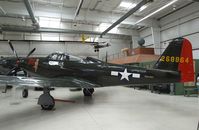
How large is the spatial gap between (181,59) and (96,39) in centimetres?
1526

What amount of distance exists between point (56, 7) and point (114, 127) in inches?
429

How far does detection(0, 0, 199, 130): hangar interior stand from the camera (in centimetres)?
393

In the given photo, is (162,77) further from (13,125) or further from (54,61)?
(13,125)

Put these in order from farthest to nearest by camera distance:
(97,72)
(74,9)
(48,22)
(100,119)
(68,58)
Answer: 1. (48,22)
2. (74,9)
3. (68,58)
4. (97,72)
5. (100,119)

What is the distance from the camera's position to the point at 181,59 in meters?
5.16

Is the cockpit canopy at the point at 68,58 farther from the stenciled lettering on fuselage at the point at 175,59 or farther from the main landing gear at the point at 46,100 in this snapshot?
the stenciled lettering on fuselage at the point at 175,59

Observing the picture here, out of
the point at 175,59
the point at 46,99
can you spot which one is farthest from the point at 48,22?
the point at 175,59

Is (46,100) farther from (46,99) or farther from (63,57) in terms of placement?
(63,57)

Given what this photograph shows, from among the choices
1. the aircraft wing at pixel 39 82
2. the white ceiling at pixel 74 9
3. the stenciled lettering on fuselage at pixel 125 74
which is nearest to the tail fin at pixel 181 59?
the stenciled lettering on fuselage at pixel 125 74

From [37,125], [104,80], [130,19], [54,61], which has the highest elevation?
[130,19]

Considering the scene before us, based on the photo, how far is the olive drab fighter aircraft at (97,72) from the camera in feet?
16.2

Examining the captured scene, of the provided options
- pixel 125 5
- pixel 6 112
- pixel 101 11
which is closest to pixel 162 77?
pixel 6 112

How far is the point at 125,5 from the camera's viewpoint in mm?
11992

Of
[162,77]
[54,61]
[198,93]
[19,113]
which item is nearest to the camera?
[19,113]
